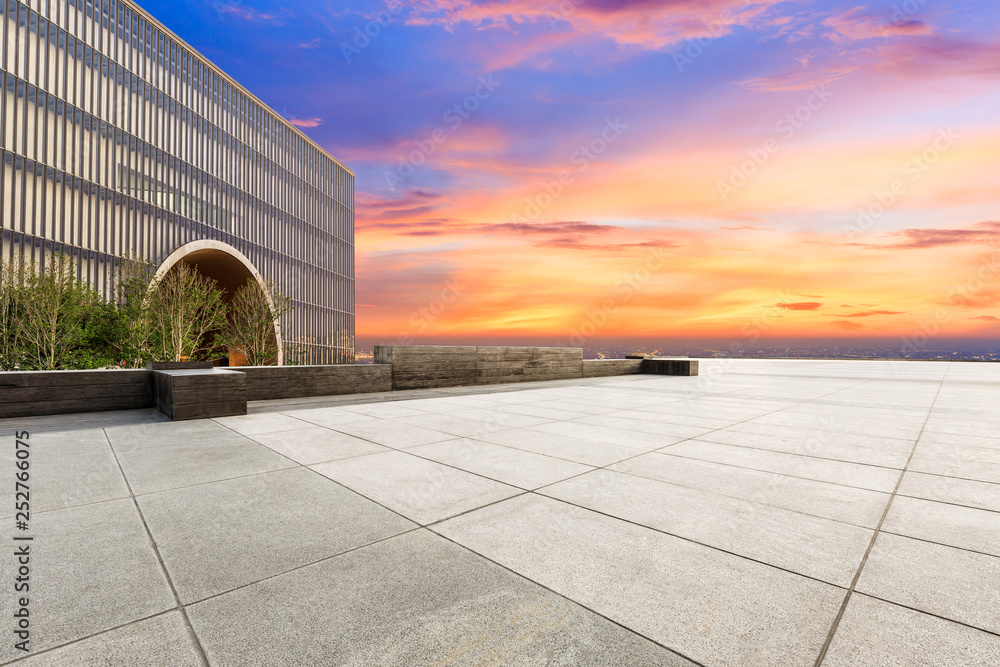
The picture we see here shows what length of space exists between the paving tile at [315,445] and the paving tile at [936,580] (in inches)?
190

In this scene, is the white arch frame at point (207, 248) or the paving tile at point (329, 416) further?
the white arch frame at point (207, 248)

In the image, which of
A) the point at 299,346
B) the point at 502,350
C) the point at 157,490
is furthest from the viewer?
the point at 299,346

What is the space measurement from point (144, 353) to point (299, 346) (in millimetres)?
32257

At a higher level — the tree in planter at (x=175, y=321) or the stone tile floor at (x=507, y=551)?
the tree in planter at (x=175, y=321)

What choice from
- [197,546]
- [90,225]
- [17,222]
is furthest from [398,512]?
[90,225]

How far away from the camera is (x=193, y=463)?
17.0 ft

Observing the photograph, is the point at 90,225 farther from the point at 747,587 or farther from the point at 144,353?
the point at 747,587

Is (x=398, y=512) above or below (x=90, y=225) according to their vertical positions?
below

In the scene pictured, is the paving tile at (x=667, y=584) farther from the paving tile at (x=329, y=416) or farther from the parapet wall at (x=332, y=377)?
Answer: the parapet wall at (x=332, y=377)

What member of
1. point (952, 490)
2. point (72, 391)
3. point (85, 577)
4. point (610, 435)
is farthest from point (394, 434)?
point (72, 391)

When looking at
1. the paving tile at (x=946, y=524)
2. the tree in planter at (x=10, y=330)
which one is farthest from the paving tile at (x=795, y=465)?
the tree in planter at (x=10, y=330)

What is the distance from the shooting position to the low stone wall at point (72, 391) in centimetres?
799

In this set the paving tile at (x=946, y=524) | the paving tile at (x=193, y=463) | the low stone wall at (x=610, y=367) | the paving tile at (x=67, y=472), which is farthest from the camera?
the low stone wall at (x=610, y=367)

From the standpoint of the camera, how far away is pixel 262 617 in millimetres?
2340
